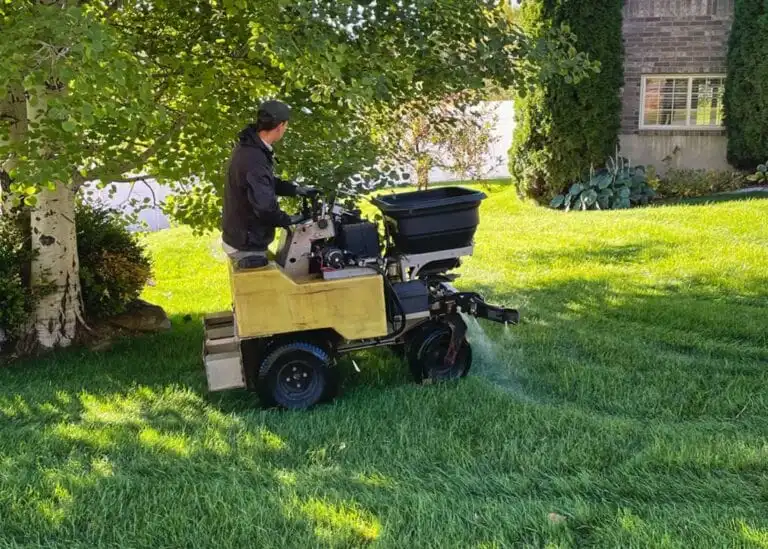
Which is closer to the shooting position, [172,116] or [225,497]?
[225,497]

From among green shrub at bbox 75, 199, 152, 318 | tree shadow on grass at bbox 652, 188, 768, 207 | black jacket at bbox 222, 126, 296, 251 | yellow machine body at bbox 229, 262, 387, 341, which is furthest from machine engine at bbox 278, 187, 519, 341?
tree shadow on grass at bbox 652, 188, 768, 207

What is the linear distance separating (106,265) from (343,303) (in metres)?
3.26

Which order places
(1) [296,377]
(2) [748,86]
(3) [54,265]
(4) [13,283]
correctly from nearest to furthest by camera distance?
(1) [296,377]
(4) [13,283]
(3) [54,265]
(2) [748,86]

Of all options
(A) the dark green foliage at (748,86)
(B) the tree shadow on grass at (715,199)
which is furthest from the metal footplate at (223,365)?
(A) the dark green foliage at (748,86)

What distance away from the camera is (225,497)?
3480mm

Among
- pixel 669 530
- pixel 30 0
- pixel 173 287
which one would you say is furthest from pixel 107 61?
pixel 173 287

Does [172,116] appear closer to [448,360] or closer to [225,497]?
[448,360]

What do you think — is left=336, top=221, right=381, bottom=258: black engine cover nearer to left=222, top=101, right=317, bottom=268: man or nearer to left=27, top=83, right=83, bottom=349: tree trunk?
left=222, top=101, right=317, bottom=268: man

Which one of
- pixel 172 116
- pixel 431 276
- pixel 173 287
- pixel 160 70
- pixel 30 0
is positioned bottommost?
pixel 173 287

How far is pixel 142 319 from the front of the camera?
7.16 m

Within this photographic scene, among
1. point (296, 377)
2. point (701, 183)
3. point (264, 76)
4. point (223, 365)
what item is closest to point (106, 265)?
point (264, 76)

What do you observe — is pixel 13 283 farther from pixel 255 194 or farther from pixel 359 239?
pixel 359 239

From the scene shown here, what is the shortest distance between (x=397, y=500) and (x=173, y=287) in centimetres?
683

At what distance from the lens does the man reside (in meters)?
4.41
